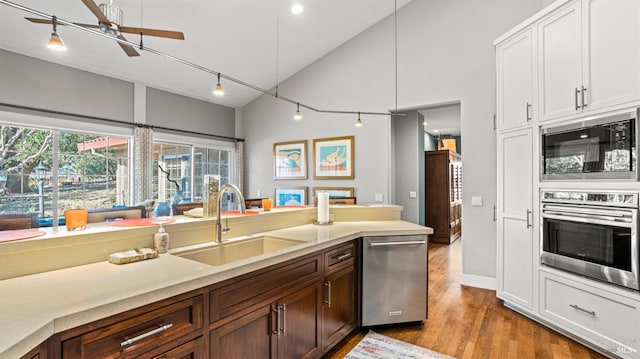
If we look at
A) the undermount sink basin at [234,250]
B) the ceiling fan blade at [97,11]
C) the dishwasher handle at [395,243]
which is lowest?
the dishwasher handle at [395,243]

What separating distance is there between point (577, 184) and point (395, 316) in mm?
1814

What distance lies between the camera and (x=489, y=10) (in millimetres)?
3867

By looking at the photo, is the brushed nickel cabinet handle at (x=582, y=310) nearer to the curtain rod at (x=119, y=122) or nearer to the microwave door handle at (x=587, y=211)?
the microwave door handle at (x=587, y=211)

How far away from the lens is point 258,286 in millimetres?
1632

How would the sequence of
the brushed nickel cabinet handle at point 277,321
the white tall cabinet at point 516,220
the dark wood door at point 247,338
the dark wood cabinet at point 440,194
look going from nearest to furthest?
the dark wood door at point 247,338, the brushed nickel cabinet handle at point 277,321, the white tall cabinet at point 516,220, the dark wood cabinet at point 440,194

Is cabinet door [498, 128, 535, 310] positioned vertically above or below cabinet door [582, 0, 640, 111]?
below

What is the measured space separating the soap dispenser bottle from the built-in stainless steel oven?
3006 mm

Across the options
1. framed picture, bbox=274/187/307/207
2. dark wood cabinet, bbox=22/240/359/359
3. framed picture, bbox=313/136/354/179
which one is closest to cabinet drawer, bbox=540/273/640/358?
dark wood cabinet, bbox=22/240/359/359

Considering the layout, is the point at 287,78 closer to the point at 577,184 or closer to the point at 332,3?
the point at 332,3

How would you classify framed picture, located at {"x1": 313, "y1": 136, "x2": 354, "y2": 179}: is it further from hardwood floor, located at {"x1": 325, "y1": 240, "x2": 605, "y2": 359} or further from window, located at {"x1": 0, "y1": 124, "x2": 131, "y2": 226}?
window, located at {"x1": 0, "y1": 124, "x2": 131, "y2": 226}

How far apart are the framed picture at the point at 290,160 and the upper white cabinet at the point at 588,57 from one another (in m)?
3.58

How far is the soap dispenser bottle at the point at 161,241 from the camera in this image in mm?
1771

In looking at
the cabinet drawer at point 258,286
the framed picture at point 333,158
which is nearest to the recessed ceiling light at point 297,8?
the framed picture at point 333,158

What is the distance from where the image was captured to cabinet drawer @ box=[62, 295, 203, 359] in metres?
1.02
